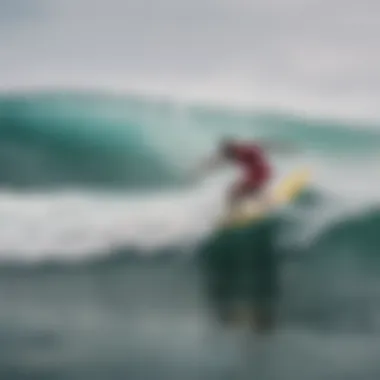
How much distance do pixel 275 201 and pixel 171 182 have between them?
0.55 ft

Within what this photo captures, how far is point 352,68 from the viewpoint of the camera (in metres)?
1.29

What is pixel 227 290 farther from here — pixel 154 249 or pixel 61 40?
pixel 61 40

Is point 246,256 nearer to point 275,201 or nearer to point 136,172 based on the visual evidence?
point 275,201

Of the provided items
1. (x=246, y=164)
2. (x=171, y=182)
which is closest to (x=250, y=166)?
(x=246, y=164)

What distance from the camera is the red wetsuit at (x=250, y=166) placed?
4.18 ft

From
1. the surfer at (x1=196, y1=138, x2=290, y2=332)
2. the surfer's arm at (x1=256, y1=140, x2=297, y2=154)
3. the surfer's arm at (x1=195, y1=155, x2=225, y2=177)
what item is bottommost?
the surfer at (x1=196, y1=138, x2=290, y2=332)

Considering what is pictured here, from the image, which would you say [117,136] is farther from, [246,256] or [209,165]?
[246,256]

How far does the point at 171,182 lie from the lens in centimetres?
128

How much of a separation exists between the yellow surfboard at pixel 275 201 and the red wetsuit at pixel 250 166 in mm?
22

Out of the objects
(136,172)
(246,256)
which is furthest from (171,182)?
(246,256)

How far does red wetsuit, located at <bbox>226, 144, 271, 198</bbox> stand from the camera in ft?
4.18

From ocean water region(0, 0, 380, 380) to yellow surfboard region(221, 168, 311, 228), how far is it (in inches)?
0.6

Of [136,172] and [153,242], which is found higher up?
[136,172]

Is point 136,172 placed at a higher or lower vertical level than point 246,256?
higher
